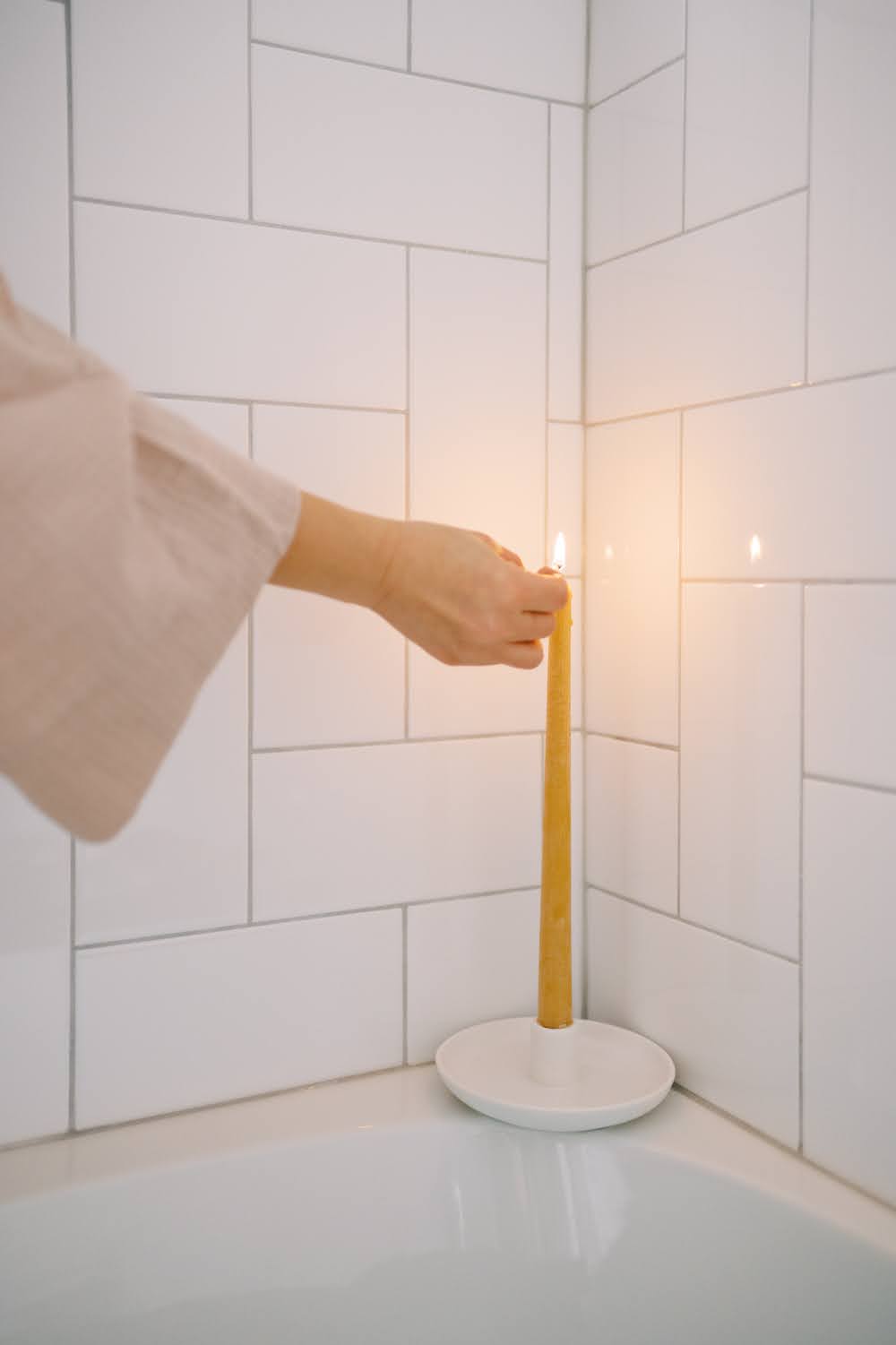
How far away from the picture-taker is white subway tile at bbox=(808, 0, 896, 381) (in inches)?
31.3

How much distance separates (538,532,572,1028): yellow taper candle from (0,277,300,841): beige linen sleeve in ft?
1.15

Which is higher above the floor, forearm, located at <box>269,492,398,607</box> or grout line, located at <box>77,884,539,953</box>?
forearm, located at <box>269,492,398,607</box>

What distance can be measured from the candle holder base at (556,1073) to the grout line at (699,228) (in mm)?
672

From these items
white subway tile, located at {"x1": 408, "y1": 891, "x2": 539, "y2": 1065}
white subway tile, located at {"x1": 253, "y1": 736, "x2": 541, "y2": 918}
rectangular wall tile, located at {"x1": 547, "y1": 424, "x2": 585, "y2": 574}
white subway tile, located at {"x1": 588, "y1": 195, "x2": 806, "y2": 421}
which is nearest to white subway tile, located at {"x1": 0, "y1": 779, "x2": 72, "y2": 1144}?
white subway tile, located at {"x1": 253, "y1": 736, "x2": 541, "y2": 918}

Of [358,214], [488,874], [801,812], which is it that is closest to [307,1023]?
[488,874]

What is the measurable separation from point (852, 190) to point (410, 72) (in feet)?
1.37

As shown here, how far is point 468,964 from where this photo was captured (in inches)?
42.9

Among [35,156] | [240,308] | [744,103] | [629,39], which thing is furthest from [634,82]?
[35,156]

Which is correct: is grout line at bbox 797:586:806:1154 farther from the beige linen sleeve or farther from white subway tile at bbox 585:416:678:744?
the beige linen sleeve

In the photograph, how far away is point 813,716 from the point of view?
34.2 inches

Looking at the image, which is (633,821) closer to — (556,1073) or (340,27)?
(556,1073)

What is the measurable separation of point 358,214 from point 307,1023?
0.70 m

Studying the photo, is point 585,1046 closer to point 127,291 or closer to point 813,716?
point 813,716

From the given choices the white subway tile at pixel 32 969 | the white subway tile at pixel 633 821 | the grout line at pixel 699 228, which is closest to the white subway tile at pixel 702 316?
the grout line at pixel 699 228
